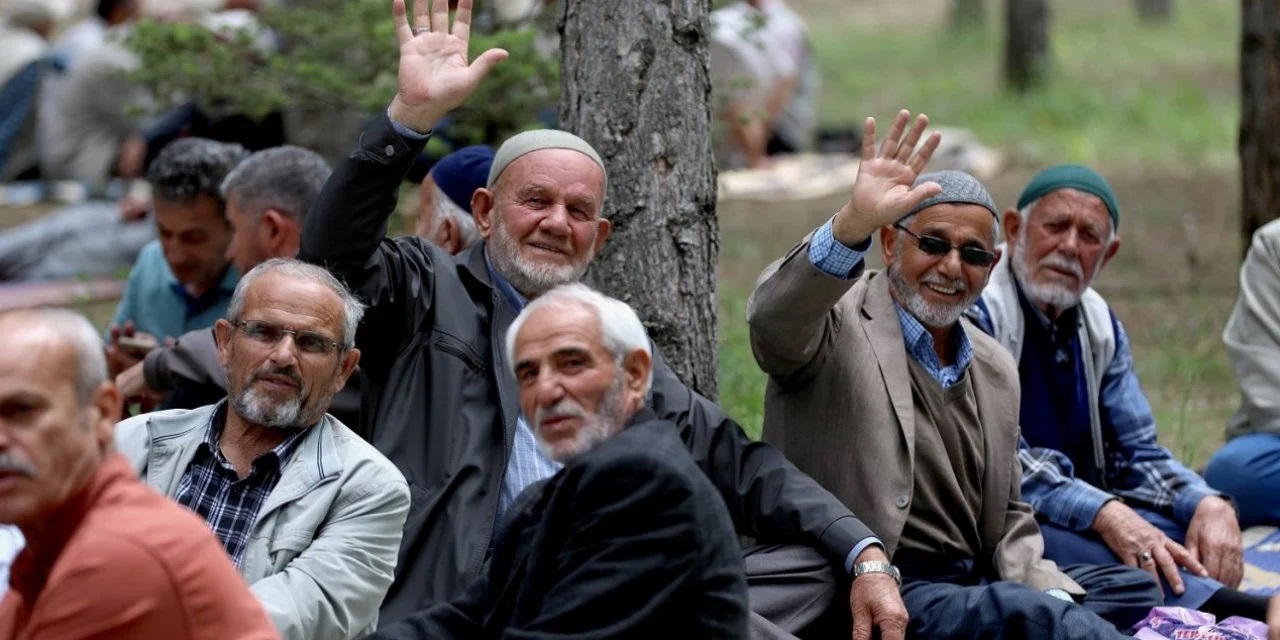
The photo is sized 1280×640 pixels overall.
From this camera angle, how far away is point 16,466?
9.48 ft

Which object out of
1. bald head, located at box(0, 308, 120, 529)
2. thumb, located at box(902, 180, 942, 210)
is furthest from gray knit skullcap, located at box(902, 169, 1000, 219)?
bald head, located at box(0, 308, 120, 529)

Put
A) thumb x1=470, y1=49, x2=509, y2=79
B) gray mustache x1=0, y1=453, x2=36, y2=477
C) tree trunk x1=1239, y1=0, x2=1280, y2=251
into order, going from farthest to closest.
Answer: tree trunk x1=1239, y1=0, x2=1280, y2=251 < thumb x1=470, y1=49, x2=509, y2=79 < gray mustache x1=0, y1=453, x2=36, y2=477

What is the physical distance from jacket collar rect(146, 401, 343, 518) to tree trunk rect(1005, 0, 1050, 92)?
1455cm

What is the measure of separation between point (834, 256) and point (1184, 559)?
1.86m

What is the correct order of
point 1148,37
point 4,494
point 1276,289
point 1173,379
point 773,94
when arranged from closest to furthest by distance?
1. point 4,494
2. point 1276,289
3. point 1173,379
4. point 773,94
5. point 1148,37

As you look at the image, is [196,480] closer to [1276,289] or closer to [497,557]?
[497,557]

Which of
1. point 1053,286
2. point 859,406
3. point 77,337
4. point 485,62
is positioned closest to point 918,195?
point 859,406

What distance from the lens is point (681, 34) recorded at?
549 centimetres

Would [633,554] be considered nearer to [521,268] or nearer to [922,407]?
[521,268]

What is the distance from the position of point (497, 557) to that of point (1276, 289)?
3.78 metres

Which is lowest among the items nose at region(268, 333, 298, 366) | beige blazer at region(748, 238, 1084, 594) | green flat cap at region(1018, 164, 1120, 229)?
beige blazer at region(748, 238, 1084, 594)

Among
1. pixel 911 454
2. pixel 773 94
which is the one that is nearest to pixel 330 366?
pixel 911 454

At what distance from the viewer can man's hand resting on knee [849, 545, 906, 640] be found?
4.38m

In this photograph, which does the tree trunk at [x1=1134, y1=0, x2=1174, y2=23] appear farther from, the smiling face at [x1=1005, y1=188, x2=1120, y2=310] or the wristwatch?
the wristwatch
